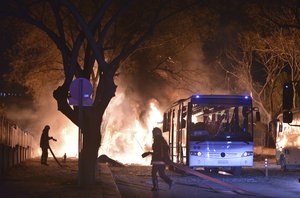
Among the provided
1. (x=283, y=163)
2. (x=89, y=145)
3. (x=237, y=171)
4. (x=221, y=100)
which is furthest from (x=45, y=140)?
(x=89, y=145)

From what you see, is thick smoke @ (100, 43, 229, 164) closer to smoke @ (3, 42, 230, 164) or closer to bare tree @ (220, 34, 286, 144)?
smoke @ (3, 42, 230, 164)

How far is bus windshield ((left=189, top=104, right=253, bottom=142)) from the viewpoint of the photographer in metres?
24.6

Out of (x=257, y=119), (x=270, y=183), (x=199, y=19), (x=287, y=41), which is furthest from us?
(x=287, y=41)

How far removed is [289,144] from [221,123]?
16.7ft

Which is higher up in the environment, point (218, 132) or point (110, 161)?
point (218, 132)

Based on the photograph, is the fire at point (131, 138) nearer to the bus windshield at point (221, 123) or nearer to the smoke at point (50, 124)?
the smoke at point (50, 124)

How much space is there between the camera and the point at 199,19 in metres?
33.5

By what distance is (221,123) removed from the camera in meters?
25.0

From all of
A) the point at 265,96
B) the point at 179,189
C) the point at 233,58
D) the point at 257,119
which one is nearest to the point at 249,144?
the point at 257,119

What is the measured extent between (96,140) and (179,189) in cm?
304

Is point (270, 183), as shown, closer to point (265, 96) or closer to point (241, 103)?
point (241, 103)

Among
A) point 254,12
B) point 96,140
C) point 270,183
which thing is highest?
point 254,12

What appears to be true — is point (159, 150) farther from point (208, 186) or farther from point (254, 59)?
point (254, 59)

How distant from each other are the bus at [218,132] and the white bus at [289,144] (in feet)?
6.96
